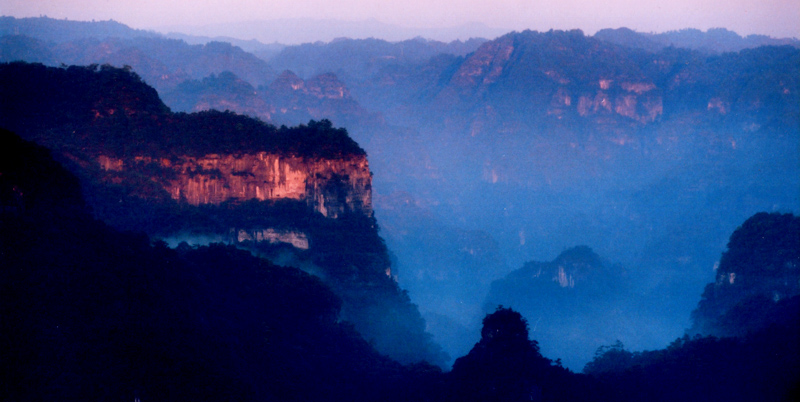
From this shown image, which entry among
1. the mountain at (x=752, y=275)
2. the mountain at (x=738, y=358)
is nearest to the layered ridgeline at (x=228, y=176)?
the mountain at (x=738, y=358)

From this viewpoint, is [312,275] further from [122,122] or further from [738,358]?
[738,358]

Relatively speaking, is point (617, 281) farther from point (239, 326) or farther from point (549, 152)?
point (549, 152)

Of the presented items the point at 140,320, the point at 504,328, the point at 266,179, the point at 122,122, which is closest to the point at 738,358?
the point at 504,328

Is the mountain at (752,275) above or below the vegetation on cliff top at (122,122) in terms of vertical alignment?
below

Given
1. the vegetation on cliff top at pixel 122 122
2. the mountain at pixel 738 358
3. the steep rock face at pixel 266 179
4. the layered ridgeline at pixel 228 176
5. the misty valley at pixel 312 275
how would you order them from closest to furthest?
the misty valley at pixel 312 275
the mountain at pixel 738 358
the layered ridgeline at pixel 228 176
the vegetation on cliff top at pixel 122 122
the steep rock face at pixel 266 179

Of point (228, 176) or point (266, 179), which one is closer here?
point (228, 176)

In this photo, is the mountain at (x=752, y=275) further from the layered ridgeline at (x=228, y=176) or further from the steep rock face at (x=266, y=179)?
the steep rock face at (x=266, y=179)
